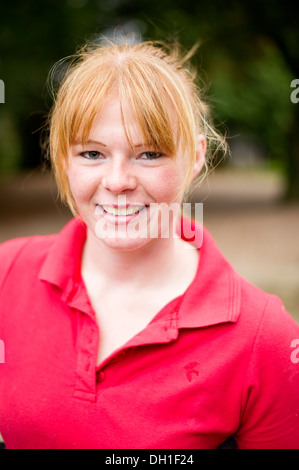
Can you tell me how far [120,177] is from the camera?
4.24 feet

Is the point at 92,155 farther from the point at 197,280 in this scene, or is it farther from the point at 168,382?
the point at 168,382

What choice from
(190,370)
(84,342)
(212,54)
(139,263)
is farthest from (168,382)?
(212,54)

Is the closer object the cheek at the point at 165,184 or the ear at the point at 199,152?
the cheek at the point at 165,184

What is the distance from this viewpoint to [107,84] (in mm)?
1293

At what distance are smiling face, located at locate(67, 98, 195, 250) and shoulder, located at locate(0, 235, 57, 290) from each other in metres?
0.30

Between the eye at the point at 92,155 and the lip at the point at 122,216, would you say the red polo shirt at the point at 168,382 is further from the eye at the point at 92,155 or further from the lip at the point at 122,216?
the eye at the point at 92,155

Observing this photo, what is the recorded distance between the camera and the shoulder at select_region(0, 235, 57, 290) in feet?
5.22

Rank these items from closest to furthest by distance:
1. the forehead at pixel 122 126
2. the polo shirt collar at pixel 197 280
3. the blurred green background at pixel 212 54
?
the forehead at pixel 122 126, the polo shirt collar at pixel 197 280, the blurred green background at pixel 212 54

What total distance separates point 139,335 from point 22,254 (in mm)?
486

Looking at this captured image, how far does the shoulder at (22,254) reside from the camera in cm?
159

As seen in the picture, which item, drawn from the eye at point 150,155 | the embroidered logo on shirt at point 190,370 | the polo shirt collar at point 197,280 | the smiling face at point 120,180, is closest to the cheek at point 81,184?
the smiling face at point 120,180

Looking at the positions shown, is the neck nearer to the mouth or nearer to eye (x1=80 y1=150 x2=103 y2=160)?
the mouth

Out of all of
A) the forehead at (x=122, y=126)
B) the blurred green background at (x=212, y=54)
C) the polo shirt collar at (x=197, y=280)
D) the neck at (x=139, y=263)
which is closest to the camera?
the forehead at (x=122, y=126)

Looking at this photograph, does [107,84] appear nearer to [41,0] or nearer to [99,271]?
[99,271]
